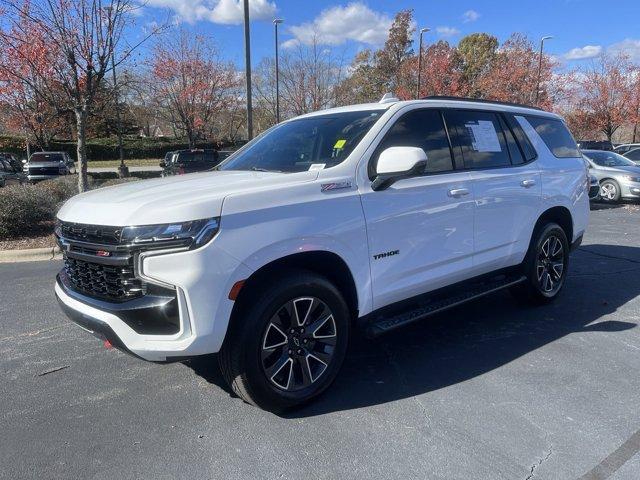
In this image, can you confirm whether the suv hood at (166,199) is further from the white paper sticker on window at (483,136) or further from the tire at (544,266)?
the tire at (544,266)

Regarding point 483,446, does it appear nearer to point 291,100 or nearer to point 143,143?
point 291,100

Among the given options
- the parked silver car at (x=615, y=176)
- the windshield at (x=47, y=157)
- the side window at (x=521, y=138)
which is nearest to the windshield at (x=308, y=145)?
the side window at (x=521, y=138)

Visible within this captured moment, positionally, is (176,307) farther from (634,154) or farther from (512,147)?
(634,154)

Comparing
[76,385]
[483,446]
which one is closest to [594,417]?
[483,446]

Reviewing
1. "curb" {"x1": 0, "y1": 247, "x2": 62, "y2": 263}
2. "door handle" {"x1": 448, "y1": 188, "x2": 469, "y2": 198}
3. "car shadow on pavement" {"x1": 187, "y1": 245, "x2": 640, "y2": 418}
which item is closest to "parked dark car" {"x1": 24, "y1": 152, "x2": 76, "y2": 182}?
"curb" {"x1": 0, "y1": 247, "x2": 62, "y2": 263}

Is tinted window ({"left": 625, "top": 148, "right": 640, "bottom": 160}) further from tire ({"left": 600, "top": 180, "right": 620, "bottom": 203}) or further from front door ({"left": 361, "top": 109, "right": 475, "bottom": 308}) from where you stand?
front door ({"left": 361, "top": 109, "right": 475, "bottom": 308})

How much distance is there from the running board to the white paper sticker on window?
120 centimetres

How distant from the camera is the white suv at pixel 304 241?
2770 millimetres

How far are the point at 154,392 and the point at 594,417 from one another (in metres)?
2.88

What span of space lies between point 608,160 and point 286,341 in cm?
1519

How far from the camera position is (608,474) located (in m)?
2.66

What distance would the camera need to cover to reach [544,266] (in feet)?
17.2

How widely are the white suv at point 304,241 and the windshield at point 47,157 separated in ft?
79.8

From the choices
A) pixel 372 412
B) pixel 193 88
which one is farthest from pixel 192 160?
pixel 372 412
